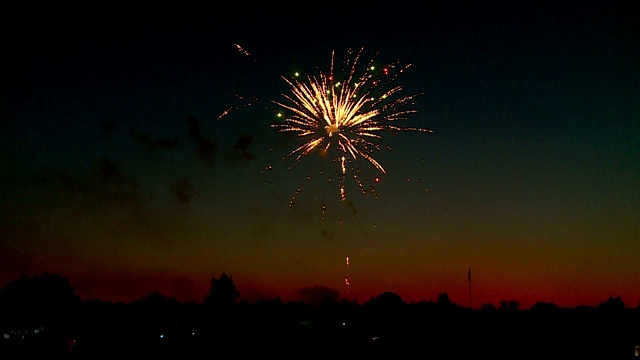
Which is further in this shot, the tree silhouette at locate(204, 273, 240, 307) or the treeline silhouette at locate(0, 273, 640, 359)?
the tree silhouette at locate(204, 273, 240, 307)

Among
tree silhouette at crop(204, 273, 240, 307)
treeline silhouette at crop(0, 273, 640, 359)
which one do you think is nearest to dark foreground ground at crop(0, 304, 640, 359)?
treeline silhouette at crop(0, 273, 640, 359)

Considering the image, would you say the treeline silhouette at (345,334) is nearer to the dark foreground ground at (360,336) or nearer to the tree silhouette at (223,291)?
the dark foreground ground at (360,336)

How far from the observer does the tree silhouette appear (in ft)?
291

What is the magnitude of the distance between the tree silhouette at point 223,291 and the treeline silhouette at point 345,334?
4206 cm

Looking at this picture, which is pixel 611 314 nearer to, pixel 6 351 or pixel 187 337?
pixel 187 337

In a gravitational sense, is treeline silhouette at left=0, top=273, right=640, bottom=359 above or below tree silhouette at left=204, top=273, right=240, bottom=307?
below

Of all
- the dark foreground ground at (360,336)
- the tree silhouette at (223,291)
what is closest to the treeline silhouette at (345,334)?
the dark foreground ground at (360,336)

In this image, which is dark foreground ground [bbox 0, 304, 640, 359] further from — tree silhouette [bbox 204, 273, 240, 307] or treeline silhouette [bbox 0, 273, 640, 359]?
tree silhouette [bbox 204, 273, 240, 307]

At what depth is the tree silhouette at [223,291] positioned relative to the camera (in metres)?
88.6

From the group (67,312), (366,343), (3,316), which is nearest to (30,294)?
(3,316)

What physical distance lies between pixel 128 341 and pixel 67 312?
48.9 feet

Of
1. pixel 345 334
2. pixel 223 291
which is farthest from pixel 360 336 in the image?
pixel 223 291

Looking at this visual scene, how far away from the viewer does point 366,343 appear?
35.1 meters

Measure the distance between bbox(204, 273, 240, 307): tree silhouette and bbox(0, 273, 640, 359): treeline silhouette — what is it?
4206cm
